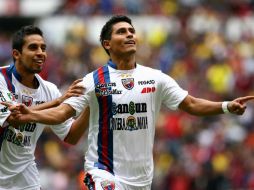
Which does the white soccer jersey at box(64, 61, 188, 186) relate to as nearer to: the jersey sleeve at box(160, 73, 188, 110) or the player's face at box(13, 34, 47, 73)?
the jersey sleeve at box(160, 73, 188, 110)

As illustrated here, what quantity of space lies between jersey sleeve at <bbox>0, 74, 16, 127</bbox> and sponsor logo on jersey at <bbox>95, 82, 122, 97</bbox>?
3.03ft

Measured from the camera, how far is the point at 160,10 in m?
27.9

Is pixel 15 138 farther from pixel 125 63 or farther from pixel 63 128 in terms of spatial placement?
pixel 125 63

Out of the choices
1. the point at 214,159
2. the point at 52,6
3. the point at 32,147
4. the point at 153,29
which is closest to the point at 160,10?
the point at 153,29

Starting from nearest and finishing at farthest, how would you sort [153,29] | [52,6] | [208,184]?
[208,184]
[153,29]
[52,6]

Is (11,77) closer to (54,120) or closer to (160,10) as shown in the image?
(54,120)

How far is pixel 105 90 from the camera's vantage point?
38.1ft

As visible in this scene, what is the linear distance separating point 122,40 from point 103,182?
152 cm

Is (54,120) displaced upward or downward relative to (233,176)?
upward

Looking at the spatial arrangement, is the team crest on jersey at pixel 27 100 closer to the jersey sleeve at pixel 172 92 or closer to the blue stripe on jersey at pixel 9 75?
the blue stripe on jersey at pixel 9 75

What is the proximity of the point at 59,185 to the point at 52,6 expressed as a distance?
11.1 meters

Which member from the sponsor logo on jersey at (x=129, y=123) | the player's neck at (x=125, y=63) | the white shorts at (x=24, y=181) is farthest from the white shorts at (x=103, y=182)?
the player's neck at (x=125, y=63)

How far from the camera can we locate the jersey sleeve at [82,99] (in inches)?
455

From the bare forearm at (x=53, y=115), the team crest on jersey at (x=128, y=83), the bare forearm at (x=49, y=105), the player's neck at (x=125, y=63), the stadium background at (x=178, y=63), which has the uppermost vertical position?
the player's neck at (x=125, y=63)
